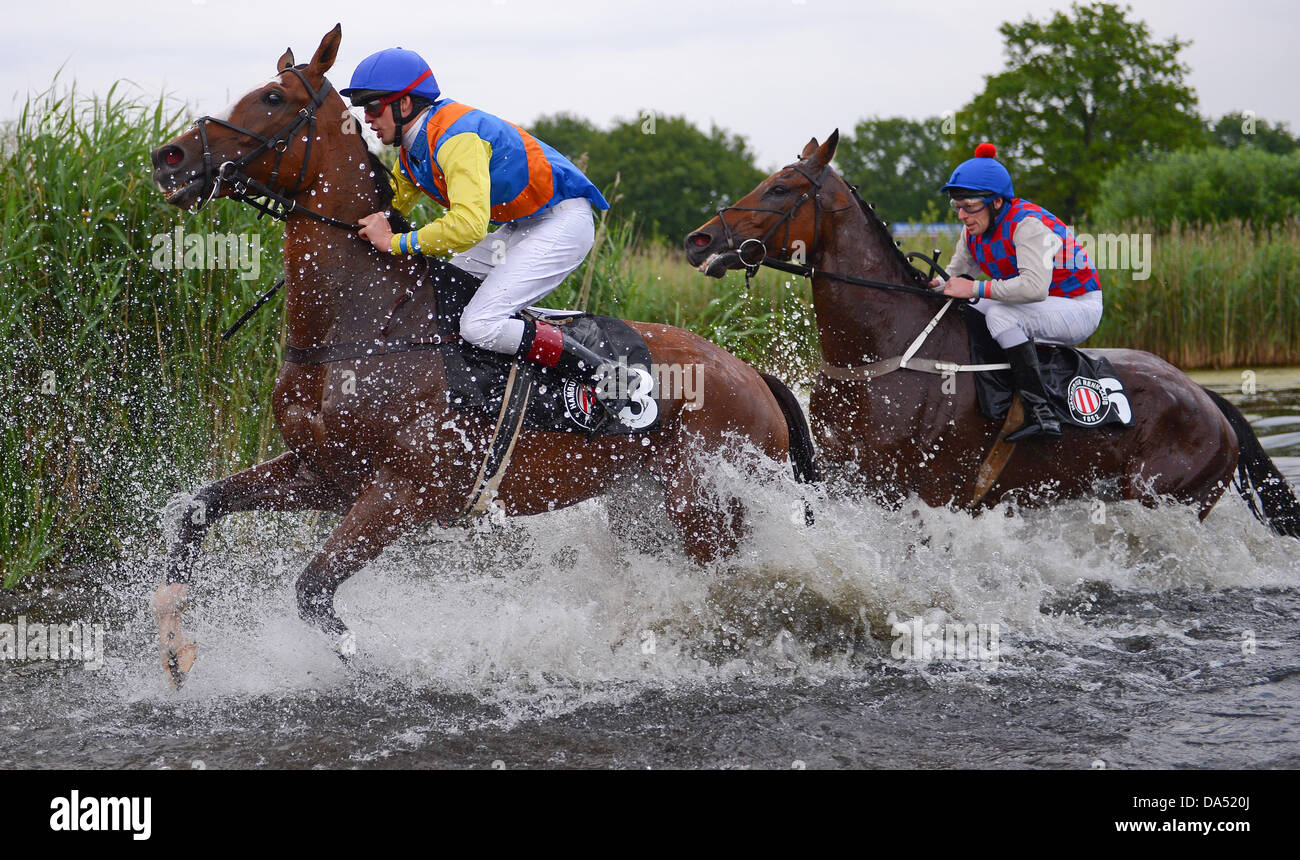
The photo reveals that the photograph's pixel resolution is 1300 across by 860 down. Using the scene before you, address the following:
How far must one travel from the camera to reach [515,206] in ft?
17.2

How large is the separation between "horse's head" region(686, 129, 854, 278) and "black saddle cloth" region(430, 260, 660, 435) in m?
0.89

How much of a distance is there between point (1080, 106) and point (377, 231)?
41.5 metres

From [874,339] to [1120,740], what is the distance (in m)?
2.41

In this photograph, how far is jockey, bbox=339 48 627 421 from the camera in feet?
15.5

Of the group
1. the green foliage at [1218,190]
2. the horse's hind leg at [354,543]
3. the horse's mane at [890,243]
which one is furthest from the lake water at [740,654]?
the green foliage at [1218,190]

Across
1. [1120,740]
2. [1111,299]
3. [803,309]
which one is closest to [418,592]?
[1120,740]

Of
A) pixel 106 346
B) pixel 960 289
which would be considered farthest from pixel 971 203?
pixel 106 346

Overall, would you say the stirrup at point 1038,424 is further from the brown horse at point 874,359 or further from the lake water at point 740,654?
the lake water at point 740,654

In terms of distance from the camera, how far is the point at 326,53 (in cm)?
475

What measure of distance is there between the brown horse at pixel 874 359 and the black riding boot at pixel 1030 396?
0.51 ft

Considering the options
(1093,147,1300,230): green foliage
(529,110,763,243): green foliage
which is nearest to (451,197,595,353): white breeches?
(1093,147,1300,230): green foliage

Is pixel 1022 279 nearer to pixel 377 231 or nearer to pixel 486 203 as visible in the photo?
pixel 486 203
